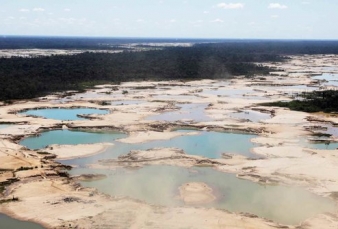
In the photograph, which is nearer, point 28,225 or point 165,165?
point 28,225

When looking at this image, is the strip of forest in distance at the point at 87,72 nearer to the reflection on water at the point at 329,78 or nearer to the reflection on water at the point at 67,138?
the reflection on water at the point at 329,78

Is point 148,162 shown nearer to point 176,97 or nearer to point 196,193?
point 196,193

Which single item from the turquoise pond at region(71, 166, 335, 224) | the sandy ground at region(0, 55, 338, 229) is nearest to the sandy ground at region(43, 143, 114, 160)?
the sandy ground at region(0, 55, 338, 229)

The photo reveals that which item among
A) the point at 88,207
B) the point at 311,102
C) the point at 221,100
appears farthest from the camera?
the point at 221,100

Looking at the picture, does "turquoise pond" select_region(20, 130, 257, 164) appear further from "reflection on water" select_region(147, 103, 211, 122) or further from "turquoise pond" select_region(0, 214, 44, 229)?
"turquoise pond" select_region(0, 214, 44, 229)

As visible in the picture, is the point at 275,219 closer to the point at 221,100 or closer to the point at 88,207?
the point at 88,207

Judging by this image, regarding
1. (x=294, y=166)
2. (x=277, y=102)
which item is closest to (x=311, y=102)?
(x=277, y=102)

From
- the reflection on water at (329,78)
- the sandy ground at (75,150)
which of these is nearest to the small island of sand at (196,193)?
the sandy ground at (75,150)
